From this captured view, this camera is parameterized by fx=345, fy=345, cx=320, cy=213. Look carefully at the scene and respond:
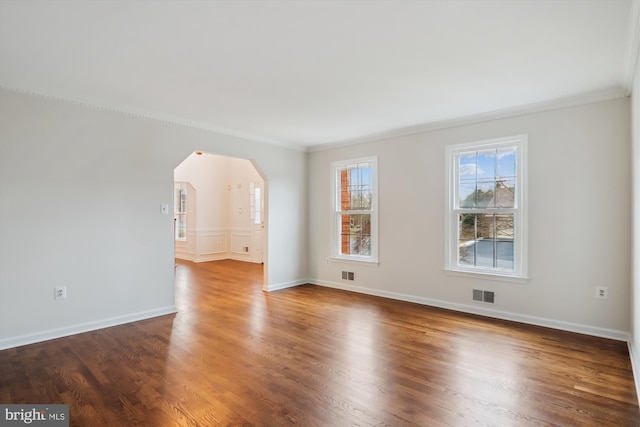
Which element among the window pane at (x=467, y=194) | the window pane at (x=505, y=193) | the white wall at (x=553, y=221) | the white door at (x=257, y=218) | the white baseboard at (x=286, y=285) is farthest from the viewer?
the white door at (x=257, y=218)

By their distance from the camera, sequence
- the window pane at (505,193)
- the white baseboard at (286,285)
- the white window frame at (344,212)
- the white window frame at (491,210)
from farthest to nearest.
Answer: the white baseboard at (286,285), the white window frame at (344,212), the window pane at (505,193), the white window frame at (491,210)

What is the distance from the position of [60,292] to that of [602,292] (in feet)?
18.0

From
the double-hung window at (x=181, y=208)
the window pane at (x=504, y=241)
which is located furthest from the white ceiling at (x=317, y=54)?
the double-hung window at (x=181, y=208)

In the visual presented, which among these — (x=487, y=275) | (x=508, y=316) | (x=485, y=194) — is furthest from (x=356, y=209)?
(x=508, y=316)

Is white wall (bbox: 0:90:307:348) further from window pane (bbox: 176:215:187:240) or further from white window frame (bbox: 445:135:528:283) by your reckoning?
window pane (bbox: 176:215:187:240)

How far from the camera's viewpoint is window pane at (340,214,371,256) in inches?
216

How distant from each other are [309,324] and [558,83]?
3.49 metres

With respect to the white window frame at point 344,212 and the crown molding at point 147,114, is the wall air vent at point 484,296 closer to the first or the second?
the white window frame at point 344,212

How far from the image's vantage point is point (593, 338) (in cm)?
345

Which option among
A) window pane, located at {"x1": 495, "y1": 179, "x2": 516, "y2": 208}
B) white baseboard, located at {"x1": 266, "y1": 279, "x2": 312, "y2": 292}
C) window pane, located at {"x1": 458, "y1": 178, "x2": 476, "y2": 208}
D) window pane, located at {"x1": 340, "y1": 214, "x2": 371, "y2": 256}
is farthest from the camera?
white baseboard, located at {"x1": 266, "y1": 279, "x2": 312, "y2": 292}

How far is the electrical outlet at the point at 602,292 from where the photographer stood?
3.46 meters

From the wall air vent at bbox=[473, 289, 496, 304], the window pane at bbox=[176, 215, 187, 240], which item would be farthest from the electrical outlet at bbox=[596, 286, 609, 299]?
the window pane at bbox=[176, 215, 187, 240]

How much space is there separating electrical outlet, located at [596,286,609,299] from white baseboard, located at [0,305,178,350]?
15.7ft

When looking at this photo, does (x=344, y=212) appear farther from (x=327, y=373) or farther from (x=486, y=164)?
(x=327, y=373)
